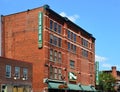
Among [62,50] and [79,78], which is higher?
[62,50]

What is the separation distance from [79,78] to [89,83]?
8595mm

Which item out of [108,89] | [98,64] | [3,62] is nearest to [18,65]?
[3,62]

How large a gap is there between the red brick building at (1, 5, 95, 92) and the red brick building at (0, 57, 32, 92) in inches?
171

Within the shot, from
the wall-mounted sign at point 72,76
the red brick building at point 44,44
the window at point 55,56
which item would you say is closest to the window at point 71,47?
the red brick building at point 44,44

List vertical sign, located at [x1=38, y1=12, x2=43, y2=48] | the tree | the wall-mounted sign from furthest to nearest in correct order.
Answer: the tree, the wall-mounted sign, vertical sign, located at [x1=38, y1=12, x2=43, y2=48]

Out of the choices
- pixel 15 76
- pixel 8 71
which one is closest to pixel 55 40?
Answer: pixel 15 76

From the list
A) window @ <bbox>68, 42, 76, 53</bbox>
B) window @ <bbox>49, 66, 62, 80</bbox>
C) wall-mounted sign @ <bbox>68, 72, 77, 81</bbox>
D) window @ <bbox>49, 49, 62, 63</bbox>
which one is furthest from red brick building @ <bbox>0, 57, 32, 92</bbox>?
window @ <bbox>68, 42, 76, 53</bbox>

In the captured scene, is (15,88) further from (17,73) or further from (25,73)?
(25,73)

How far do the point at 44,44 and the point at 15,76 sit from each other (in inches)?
434

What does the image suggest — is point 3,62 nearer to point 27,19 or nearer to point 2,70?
point 2,70

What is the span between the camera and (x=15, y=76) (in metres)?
56.8

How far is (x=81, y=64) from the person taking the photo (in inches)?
3383

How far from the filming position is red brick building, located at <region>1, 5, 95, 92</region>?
65250mm

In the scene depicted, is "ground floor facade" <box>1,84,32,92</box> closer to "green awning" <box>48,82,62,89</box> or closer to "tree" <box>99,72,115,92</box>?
"green awning" <box>48,82,62,89</box>
